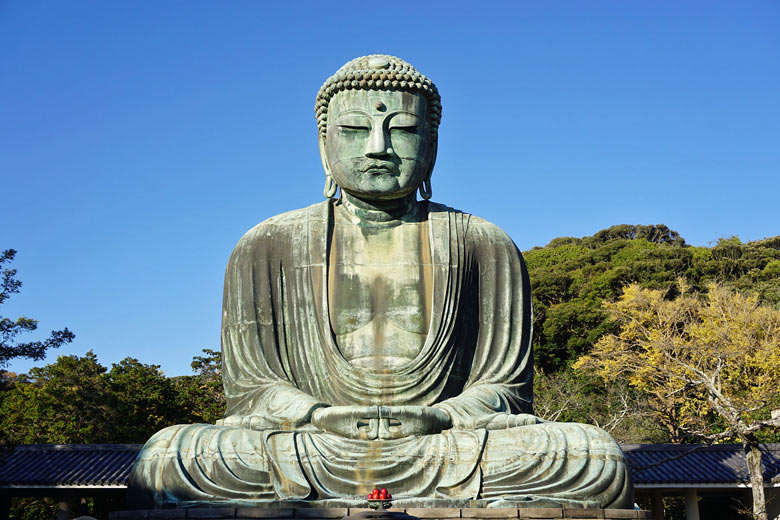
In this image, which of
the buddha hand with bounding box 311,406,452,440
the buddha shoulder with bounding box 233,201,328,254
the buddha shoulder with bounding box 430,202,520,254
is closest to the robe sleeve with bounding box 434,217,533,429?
the buddha shoulder with bounding box 430,202,520,254

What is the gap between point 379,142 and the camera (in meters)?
8.49

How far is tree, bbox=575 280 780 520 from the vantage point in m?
23.9

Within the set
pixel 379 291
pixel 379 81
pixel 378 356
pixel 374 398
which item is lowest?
pixel 374 398

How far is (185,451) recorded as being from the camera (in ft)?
22.9

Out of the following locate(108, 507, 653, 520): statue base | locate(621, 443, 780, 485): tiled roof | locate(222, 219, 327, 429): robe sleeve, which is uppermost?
locate(222, 219, 327, 429): robe sleeve

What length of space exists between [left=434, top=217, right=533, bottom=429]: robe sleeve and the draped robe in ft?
0.04

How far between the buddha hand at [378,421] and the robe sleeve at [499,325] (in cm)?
46

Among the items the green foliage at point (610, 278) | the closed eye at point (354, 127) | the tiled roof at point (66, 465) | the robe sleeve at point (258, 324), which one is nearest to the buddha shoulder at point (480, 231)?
the closed eye at point (354, 127)

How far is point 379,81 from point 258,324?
2.52 m

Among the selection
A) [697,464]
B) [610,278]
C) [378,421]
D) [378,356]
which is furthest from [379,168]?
[610,278]

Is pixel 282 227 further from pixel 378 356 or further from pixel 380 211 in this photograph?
pixel 378 356

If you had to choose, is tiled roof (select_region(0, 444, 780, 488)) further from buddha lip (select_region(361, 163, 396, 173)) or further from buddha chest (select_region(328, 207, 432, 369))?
buddha lip (select_region(361, 163, 396, 173))

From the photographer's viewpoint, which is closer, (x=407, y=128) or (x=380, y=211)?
(x=407, y=128)

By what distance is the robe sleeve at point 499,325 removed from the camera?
808 centimetres
